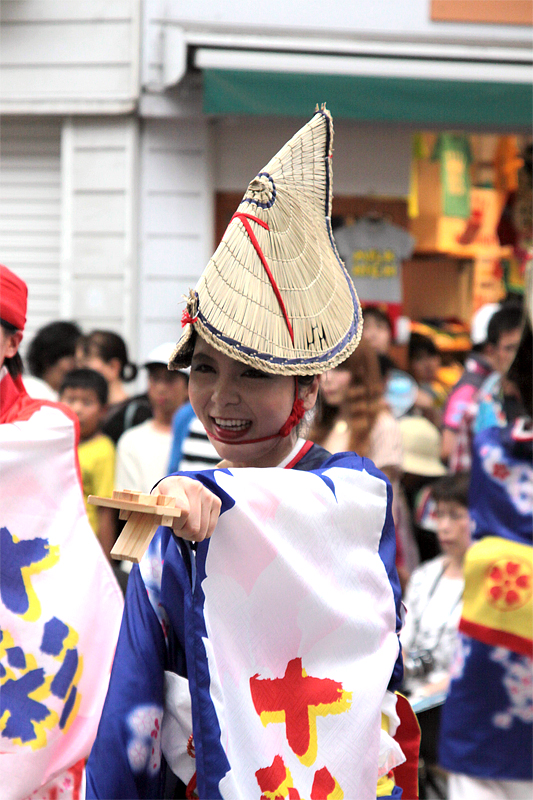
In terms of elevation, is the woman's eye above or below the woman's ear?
above

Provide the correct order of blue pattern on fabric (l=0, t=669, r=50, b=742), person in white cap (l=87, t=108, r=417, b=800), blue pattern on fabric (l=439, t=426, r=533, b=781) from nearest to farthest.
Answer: person in white cap (l=87, t=108, r=417, b=800) → blue pattern on fabric (l=0, t=669, r=50, b=742) → blue pattern on fabric (l=439, t=426, r=533, b=781)

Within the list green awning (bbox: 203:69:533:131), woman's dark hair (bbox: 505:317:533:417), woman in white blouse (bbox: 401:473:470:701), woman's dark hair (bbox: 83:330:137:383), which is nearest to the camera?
woman's dark hair (bbox: 505:317:533:417)

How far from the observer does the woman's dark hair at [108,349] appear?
5055 mm

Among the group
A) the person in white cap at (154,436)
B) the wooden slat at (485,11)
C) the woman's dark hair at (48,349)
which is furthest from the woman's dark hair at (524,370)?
the wooden slat at (485,11)

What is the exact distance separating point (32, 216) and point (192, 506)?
6.28 metres

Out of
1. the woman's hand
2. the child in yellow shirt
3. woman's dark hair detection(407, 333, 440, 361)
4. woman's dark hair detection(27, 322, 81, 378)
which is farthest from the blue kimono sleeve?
woman's dark hair detection(407, 333, 440, 361)

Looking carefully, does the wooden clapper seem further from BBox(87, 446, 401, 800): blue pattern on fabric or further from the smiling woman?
the smiling woman

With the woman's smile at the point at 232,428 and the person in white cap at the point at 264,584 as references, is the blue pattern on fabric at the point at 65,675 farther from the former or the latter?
the woman's smile at the point at 232,428

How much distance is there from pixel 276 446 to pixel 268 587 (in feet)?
1.06

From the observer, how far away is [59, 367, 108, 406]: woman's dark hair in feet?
15.0

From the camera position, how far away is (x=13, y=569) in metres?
1.88

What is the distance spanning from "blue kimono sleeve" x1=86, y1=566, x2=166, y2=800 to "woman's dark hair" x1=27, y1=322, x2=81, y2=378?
13.0 ft

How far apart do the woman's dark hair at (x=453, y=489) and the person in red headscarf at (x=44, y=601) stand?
2.26 metres

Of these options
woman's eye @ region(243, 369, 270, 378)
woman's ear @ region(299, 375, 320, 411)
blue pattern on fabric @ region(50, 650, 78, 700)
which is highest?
woman's eye @ region(243, 369, 270, 378)
